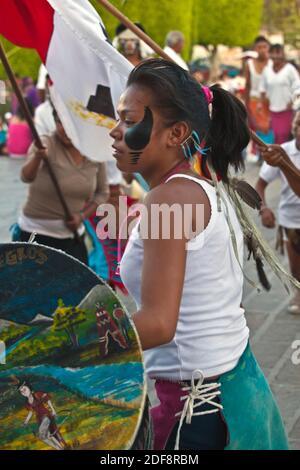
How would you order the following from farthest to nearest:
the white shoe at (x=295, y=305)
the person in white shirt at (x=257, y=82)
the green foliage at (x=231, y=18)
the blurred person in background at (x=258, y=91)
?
the green foliage at (x=231, y=18)
the person in white shirt at (x=257, y=82)
the blurred person in background at (x=258, y=91)
the white shoe at (x=295, y=305)

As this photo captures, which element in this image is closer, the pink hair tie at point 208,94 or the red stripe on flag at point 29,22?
the pink hair tie at point 208,94

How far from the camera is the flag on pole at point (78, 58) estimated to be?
13.7 feet

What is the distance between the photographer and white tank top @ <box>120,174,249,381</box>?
2.79 m

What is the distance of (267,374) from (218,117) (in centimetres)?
332

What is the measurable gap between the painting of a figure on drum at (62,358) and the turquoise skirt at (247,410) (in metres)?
0.45

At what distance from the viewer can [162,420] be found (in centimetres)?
290

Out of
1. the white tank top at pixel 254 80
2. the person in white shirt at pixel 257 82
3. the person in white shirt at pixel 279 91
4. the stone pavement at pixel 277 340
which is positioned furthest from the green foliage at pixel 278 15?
the stone pavement at pixel 277 340

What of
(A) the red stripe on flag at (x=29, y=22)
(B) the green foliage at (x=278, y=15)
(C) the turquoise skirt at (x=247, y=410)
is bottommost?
(B) the green foliage at (x=278, y=15)

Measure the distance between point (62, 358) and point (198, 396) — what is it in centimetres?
45

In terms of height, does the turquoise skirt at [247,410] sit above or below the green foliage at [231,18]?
above

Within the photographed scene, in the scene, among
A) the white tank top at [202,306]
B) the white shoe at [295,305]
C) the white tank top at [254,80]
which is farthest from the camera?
the white tank top at [254,80]

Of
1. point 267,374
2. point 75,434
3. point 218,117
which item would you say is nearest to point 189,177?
point 218,117

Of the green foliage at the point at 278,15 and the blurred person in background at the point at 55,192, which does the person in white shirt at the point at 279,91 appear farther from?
the green foliage at the point at 278,15
